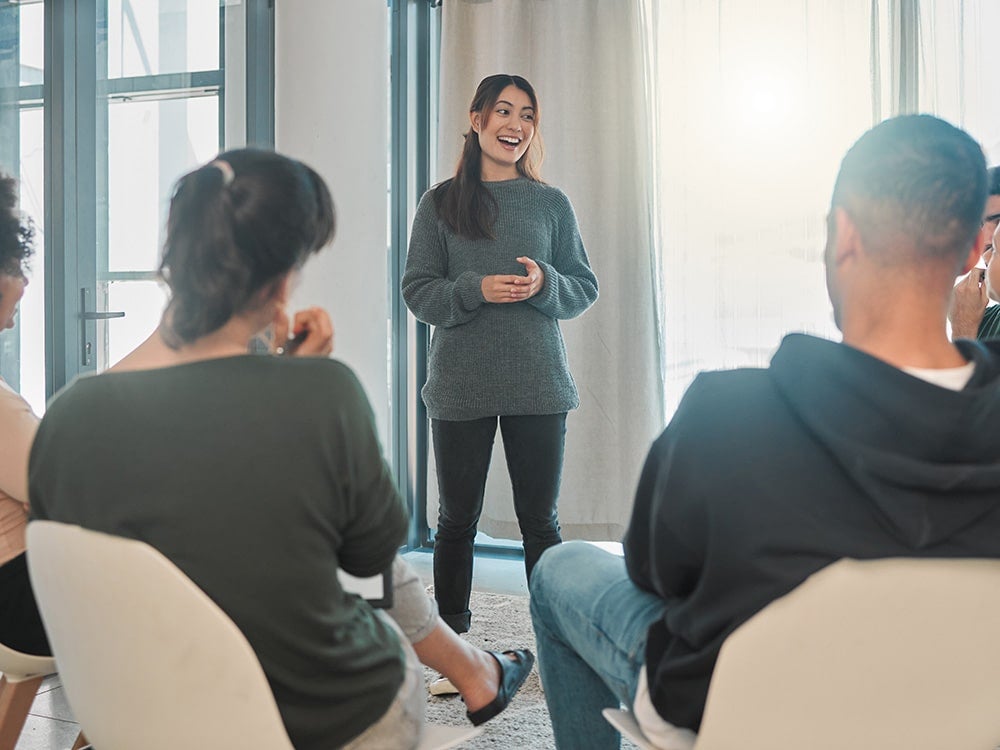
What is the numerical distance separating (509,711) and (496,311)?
0.98 meters

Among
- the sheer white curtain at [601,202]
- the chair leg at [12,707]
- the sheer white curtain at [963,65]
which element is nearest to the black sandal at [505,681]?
the chair leg at [12,707]

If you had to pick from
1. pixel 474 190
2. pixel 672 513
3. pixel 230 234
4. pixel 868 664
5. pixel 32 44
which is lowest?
pixel 868 664

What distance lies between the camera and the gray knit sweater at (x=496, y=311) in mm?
2436

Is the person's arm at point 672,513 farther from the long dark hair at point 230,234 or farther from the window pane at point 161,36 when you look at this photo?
the window pane at point 161,36

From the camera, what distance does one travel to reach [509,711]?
7.47 feet

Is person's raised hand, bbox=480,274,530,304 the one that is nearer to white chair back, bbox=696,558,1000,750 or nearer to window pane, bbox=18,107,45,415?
window pane, bbox=18,107,45,415

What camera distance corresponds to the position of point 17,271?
1.70 meters

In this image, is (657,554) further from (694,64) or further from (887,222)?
(694,64)

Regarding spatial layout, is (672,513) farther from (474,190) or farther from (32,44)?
(32,44)

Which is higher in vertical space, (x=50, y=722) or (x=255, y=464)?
(x=255, y=464)

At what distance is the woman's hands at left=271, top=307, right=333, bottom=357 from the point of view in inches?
50.6

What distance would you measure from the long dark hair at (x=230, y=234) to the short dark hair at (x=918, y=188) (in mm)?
645

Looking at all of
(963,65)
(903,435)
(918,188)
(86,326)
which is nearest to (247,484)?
(903,435)

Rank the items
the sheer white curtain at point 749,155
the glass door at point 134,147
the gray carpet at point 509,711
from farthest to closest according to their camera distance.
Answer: the sheer white curtain at point 749,155 → the glass door at point 134,147 → the gray carpet at point 509,711
